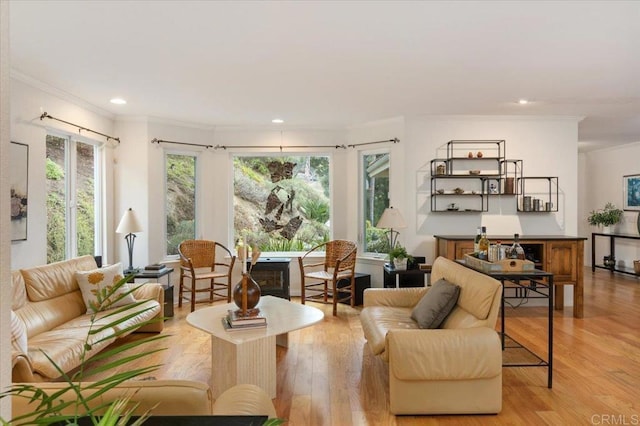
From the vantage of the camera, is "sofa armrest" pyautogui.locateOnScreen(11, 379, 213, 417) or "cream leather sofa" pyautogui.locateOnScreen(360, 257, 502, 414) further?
"cream leather sofa" pyautogui.locateOnScreen(360, 257, 502, 414)

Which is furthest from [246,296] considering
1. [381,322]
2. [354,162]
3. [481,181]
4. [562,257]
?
[562,257]

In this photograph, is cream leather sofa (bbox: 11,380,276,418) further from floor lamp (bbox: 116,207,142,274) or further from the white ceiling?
floor lamp (bbox: 116,207,142,274)

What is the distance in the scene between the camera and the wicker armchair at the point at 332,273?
5.33 metres

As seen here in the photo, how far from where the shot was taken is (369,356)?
12.2 feet

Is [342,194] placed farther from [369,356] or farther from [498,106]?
[369,356]

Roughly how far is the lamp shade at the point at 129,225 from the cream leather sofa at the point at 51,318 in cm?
82

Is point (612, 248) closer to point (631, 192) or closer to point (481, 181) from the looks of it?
point (631, 192)

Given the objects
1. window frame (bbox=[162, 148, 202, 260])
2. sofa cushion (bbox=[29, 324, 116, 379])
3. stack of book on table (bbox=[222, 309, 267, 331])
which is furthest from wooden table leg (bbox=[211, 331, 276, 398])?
window frame (bbox=[162, 148, 202, 260])

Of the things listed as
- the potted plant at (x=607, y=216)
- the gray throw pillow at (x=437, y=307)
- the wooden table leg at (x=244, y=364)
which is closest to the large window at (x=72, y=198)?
the wooden table leg at (x=244, y=364)

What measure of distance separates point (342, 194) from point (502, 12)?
3.92 metres

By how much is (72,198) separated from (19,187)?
1.03 m

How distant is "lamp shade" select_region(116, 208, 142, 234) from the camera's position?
502cm

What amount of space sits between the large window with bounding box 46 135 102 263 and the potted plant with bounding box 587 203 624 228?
860 centimetres

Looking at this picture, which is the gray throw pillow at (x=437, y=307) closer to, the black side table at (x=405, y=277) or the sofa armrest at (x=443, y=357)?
the sofa armrest at (x=443, y=357)
